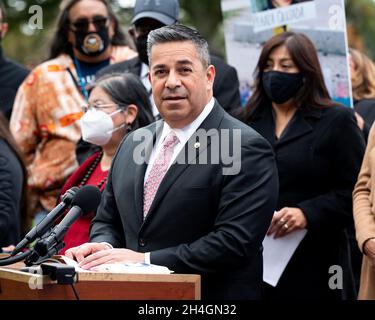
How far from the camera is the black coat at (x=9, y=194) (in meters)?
6.83

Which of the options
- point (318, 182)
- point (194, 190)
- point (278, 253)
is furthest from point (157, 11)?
point (194, 190)

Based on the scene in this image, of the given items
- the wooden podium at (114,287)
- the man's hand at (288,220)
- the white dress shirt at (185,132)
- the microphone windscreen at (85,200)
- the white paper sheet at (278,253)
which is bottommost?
the white paper sheet at (278,253)

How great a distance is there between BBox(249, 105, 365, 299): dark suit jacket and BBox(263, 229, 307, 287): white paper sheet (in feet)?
0.18

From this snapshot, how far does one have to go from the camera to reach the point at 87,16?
309 inches

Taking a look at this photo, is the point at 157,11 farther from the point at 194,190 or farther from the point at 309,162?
the point at 194,190

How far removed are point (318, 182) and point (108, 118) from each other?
4.86 ft

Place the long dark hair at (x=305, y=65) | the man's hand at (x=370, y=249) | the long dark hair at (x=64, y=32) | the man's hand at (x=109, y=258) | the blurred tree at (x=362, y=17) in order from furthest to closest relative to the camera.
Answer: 1. the blurred tree at (x=362, y=17)
2. the long dark hair at (x=64, y=32)
3. the long dark hair at (x=305, y=65)
4. the man's hand at (x=370, y=249)
5. the man's hand at (x=109, y=258)

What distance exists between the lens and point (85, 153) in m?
7.10

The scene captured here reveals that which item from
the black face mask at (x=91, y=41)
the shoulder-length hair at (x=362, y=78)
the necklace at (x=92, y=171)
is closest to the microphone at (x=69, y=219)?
the necklace at (x=92, y=171)

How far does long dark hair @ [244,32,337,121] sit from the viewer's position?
21.2ft

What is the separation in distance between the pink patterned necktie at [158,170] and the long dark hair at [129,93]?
1.32 metres

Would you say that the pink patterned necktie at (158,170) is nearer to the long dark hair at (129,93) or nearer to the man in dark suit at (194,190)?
the man in dark suit at (194,190)

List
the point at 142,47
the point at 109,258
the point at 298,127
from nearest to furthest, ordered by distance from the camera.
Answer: the point at 109,258 < the point at 298,127 < the point at 142,47

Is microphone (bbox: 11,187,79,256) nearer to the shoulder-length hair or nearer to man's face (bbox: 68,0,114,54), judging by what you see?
man's face (bbox: 68,0,114,54)
